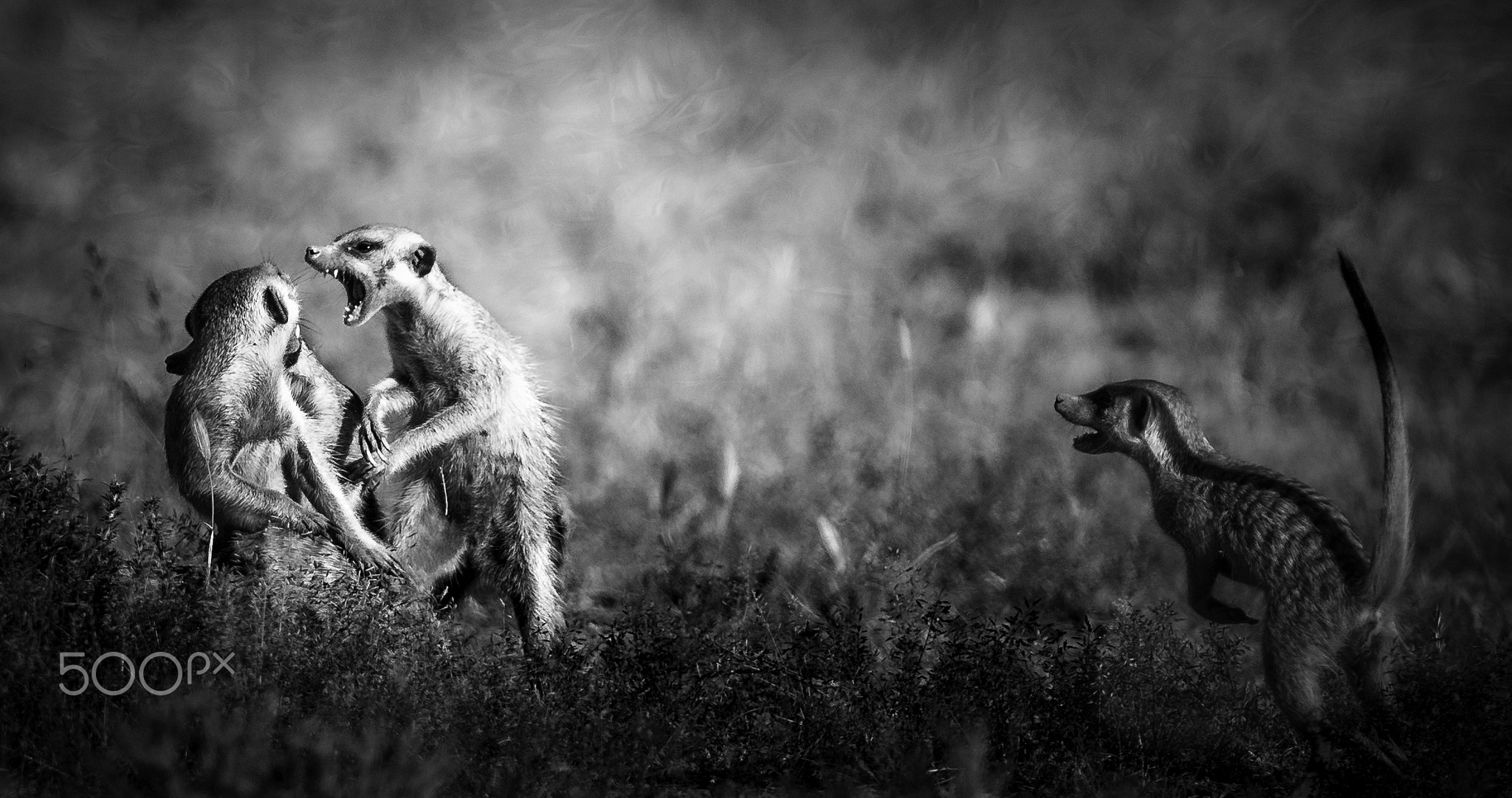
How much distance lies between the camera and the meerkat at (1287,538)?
4.14 m

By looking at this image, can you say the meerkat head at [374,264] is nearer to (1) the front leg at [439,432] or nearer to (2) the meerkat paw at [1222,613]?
(1) the front leg at [439,432]

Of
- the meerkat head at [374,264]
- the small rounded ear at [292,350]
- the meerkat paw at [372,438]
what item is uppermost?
the meerkat head at [374,264]

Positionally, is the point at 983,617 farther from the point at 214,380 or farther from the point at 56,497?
the point at 56,497

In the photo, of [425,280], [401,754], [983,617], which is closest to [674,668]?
[401,754]

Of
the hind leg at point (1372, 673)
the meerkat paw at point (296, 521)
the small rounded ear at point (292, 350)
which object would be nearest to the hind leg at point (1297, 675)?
the hind leg at point (1372, 673)

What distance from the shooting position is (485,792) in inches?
137

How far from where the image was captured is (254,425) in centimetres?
497

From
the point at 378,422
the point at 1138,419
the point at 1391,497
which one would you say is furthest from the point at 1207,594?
the point at 378,422

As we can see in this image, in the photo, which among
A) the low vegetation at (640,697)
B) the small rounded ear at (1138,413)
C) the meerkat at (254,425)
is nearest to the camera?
the low vegetation at (640,697)

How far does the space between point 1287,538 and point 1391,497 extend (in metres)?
0.44

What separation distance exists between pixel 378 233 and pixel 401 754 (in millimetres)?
2590

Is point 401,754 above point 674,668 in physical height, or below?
below

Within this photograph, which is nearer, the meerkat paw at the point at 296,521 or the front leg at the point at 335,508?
the meerkat paw at the point at 296,521

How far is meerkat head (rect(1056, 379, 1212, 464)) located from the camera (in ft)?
16.1
